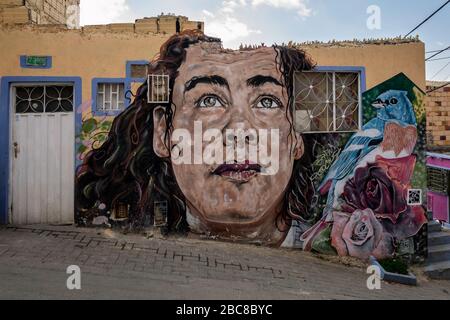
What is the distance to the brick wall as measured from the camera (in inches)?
508

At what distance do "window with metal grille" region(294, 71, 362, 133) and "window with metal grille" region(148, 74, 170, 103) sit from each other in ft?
6.91

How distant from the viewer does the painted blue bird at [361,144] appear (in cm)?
647

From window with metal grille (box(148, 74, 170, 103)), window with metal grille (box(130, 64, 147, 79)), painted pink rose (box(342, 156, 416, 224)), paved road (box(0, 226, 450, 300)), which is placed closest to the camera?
paved road (box(0, 226, 450, 300))

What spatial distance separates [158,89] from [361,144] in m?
3.43

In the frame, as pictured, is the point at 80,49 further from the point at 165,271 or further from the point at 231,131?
the point at 165,271

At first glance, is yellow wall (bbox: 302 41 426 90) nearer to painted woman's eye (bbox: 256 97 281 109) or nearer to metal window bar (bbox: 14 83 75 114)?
painted woman's eye (bbox: 256 97 281 109)

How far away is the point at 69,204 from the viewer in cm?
646

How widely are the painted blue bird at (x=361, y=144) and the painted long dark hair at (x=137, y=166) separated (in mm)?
1514

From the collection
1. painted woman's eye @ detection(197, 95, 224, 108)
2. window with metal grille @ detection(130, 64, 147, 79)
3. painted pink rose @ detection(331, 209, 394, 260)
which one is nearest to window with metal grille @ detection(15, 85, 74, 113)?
window with metal grille @ detection(130, 64, 147, 79)

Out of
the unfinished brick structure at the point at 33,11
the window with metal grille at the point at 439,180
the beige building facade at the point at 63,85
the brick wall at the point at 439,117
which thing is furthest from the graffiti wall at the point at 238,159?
the brick wall at the point at 439,117

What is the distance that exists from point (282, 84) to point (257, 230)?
241 centimetres

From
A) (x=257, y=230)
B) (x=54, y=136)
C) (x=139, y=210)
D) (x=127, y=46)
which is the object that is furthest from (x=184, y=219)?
(x=127, y=46)

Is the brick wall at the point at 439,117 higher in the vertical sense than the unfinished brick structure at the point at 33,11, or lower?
lower

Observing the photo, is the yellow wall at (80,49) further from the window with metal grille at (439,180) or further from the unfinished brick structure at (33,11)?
the window with metal grille at (439,180)
